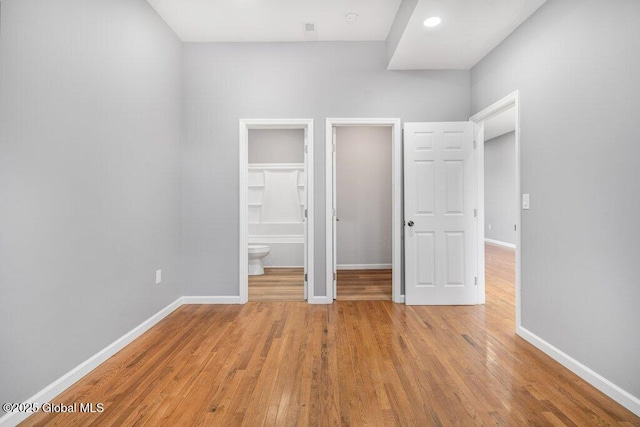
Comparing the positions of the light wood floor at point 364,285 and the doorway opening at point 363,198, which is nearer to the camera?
the light wood floor at point 364,285

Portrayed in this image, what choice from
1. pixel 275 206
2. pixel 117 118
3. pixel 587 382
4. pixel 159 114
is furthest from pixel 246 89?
pixel 587 382

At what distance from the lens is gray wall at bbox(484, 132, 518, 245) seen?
7.70m

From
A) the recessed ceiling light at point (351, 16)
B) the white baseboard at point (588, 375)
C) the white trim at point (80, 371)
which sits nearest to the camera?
the white trim at point (80, 371)

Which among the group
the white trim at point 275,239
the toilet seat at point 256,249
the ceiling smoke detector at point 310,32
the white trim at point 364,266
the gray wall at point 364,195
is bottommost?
the white trim at point 364,266

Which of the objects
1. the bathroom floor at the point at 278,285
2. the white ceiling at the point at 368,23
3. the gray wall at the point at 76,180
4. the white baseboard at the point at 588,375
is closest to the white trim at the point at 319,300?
the bathroom floor at the point at 278,285

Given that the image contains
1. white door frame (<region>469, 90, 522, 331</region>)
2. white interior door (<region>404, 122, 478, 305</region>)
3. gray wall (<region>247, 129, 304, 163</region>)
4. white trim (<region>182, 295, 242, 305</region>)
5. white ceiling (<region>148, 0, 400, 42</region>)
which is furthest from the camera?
gray wall (<region>247, 129, 304, 163</region>)

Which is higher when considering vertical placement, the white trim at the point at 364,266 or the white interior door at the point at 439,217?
the white interior door at the point at 439,217

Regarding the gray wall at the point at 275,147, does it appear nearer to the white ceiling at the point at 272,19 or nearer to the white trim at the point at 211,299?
the white ceiling at the point at 272,19

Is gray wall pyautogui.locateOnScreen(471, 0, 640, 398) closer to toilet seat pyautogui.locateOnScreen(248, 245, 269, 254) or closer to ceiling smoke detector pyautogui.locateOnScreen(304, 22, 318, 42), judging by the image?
ceiling smoke detector pyautogui.locateOnScreen(304, 22, 318, 42)

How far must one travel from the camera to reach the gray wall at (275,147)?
18.5 ft

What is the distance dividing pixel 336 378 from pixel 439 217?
218cm

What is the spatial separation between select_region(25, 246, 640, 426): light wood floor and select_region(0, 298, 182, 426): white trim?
0.05 metres

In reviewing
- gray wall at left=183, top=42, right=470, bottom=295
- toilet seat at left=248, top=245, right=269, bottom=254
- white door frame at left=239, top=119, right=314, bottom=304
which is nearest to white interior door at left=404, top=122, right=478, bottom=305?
gray wall at left=183, top=42, right=470, bottom=295

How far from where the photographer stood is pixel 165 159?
3137mm
